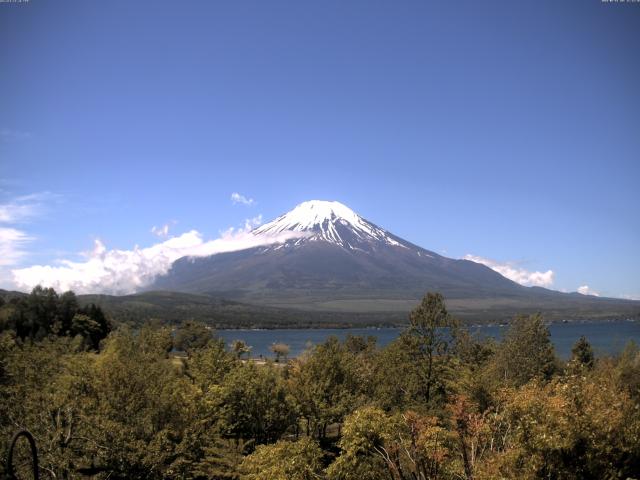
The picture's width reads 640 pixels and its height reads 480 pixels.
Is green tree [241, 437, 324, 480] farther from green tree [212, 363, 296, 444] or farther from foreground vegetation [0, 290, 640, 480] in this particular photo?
green tree [212, 363, 296, 444]

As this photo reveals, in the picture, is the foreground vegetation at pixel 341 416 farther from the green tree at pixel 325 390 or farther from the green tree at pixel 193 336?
the green tree at pixel 193 336

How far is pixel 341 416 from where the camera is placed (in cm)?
3300

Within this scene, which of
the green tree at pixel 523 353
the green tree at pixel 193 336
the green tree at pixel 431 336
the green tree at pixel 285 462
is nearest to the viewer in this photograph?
the green tree at pixel 285 462

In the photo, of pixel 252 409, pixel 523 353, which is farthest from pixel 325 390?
pixel 523 353

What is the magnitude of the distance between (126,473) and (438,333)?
26.7 m

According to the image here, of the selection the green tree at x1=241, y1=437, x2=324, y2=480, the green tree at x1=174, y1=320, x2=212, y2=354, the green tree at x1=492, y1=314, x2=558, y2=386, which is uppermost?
the green tree at x1=492, y1=314, x2=558, y2=386

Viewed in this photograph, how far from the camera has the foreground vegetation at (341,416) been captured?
1512 centimetres

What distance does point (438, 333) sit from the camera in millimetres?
41094

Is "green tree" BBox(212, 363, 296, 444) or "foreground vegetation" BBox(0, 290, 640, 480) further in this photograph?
"green tree" BBox(212, 363, 296, 444)

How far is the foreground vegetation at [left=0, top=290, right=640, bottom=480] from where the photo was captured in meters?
15.1

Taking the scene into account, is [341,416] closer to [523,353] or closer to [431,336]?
[431,336]

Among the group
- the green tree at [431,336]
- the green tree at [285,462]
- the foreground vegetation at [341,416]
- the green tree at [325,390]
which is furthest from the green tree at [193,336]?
the green tree at [285,462]

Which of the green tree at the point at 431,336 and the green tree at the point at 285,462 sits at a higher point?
the green tree at the point at 431,336

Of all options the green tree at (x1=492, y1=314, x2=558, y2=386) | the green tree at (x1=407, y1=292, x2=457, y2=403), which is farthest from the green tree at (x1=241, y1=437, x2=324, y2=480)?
the green tree at (x1=492, y1=314, x2=558, y2=386)
